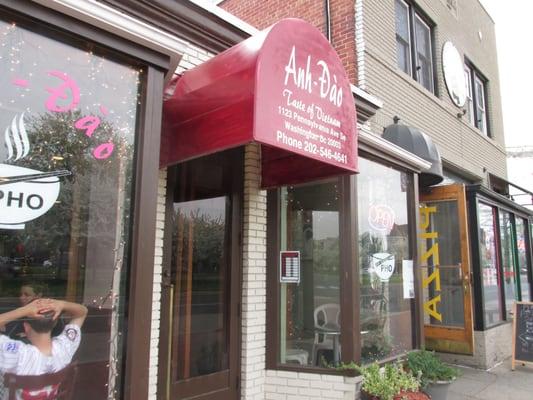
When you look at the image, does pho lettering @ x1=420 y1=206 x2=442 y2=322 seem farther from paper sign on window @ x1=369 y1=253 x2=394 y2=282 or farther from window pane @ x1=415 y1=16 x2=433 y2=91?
window pane @ x1=415 y1=16 x2=433 y2=91

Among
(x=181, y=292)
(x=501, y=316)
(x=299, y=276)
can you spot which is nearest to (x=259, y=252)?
(x=299, y=276)

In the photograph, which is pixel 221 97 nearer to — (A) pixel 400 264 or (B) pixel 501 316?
(A) pixel 400 264

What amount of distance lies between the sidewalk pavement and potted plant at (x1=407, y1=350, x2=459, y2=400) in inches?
34.8

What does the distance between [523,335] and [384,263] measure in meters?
3.25

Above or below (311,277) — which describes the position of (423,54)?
above

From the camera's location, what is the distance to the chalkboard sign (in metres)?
7.28

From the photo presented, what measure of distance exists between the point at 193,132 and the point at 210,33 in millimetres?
1611

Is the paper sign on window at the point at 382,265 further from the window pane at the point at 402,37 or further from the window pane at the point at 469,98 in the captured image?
the window pane at the point at 469,98

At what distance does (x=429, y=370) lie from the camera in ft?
17.0

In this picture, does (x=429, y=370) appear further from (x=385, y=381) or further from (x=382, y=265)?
(x=382, y=265)

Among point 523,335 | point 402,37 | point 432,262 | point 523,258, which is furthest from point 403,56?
point 523,258

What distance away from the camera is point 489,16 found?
45.0 feet

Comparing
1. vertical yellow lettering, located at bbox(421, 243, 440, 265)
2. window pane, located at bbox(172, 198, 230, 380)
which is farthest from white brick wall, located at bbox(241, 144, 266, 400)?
vertical yellow lettering, located at bbox(421, 243, 440, 265)

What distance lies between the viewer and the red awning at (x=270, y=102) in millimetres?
3154
